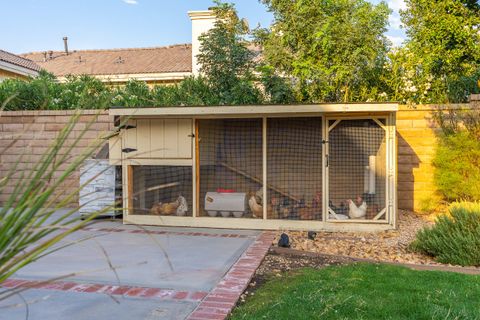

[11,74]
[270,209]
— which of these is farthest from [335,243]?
[11,74]

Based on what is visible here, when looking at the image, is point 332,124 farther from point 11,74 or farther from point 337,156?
point 11,74

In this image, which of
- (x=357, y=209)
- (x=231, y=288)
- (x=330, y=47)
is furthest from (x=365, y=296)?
(x=330, y=47)

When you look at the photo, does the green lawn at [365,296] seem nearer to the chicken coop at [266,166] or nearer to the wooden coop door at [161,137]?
the chicken coop at [266,166]

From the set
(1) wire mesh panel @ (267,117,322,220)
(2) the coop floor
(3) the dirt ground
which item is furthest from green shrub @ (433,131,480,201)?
(2) the coop floor

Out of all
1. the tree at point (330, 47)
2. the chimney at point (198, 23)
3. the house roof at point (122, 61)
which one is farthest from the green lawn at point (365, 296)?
the house roof at point (122, 61)

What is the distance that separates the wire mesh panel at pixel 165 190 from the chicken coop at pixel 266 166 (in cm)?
2

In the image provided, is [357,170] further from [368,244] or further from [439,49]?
[439,49]

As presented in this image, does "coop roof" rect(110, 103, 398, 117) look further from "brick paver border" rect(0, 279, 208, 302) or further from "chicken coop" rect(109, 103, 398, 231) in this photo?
"brick paver border" rect(0, 279, 208, 302)

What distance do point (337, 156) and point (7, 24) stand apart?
5.01 metres

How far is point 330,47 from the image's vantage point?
10.2 metres

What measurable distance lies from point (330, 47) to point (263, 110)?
397cm

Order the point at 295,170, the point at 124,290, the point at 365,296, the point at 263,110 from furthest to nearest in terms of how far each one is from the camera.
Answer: the point at 295,170
the point at 263,110
the point at 124,290
the point at 365,296

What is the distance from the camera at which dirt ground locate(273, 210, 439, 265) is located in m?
5.56

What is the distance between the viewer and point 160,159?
7.53 metres
